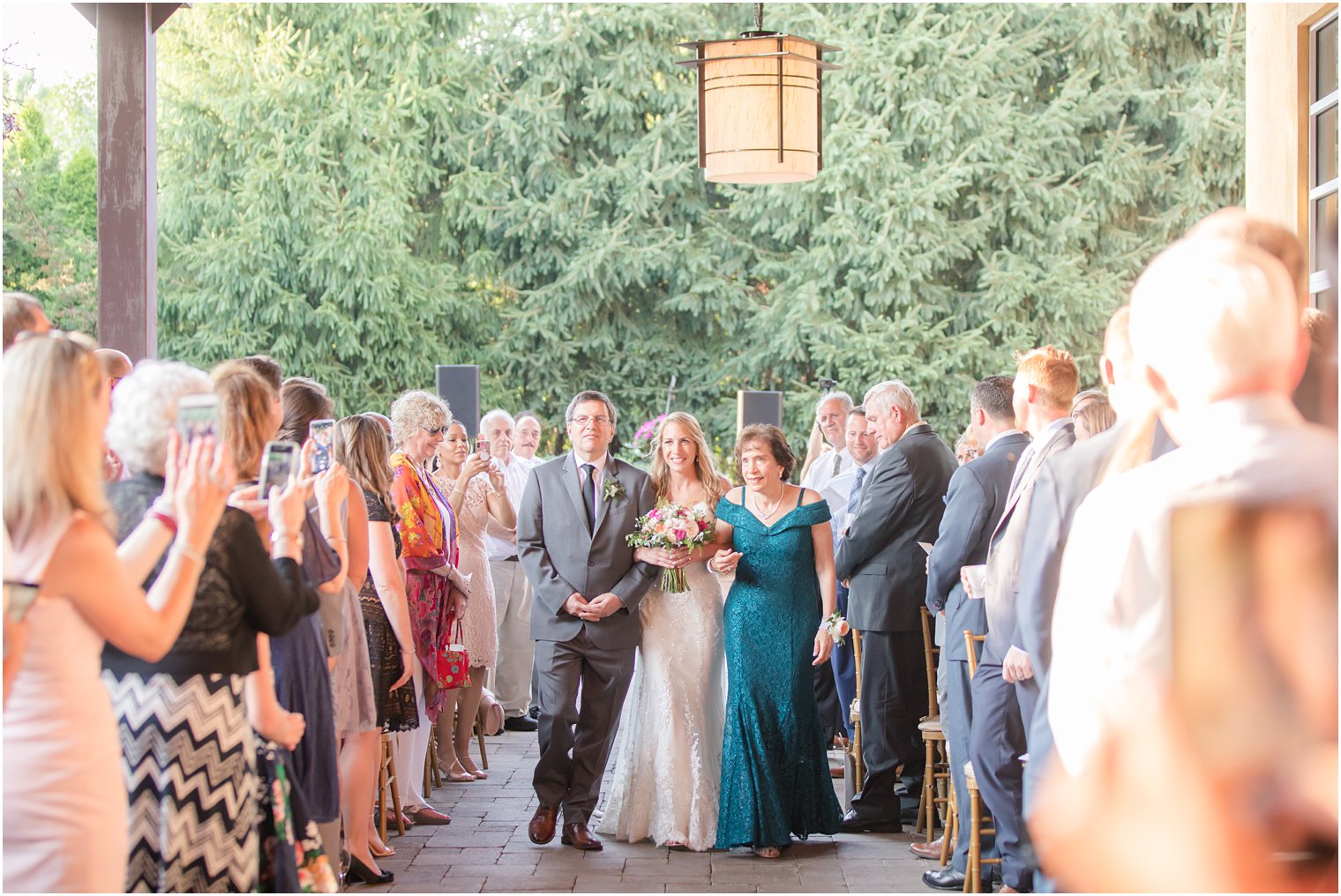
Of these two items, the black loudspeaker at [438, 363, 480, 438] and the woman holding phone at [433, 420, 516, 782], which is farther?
the black loudspeaker at [438, 363, 480, 438]

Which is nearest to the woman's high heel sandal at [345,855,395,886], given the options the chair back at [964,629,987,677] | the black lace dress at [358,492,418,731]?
the black lace dress at [358,492,418,731]

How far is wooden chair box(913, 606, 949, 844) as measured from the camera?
554 centimetres

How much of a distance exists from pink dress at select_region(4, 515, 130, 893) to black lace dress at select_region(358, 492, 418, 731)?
243 centimetres

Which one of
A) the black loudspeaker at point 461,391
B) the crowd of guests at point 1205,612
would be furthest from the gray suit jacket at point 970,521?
the black loudspeaker at point 461,391

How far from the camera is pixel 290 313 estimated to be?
57.5 ft

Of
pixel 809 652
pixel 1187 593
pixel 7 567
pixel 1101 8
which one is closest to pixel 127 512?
pixel 7 567

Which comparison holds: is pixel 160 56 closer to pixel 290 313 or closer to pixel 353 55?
pixel 353 55

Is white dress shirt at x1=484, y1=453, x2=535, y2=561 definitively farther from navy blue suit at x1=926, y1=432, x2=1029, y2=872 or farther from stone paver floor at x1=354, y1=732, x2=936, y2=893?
navy blue suit at x1=926, y1=432, x2=1029, y2=872

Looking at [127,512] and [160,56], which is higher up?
[160,56]

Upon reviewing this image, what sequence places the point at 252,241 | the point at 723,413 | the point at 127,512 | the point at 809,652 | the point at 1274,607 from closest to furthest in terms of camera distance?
the point at 1274,607 < the point at 127,512 < the point at 809,652 < the point at 252,241 < the point at 723,413

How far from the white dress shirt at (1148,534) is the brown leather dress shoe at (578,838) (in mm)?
3496

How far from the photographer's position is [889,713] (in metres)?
6.07

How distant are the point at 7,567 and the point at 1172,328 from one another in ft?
6.92

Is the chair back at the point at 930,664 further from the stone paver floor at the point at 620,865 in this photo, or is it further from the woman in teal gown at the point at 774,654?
the stone paver floor at the point at 620,865
